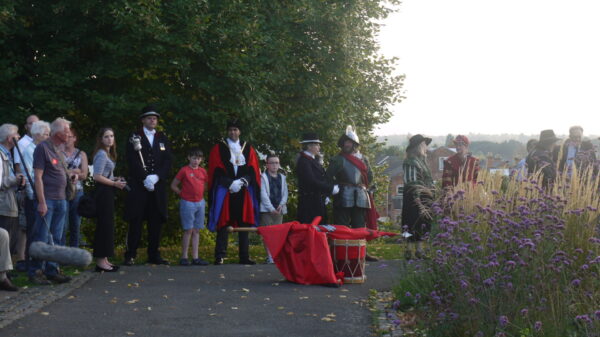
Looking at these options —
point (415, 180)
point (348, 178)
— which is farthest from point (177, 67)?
point (415, 180)

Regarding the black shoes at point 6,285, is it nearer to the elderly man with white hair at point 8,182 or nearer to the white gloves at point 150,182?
the elderly man with white hair at point 8,182

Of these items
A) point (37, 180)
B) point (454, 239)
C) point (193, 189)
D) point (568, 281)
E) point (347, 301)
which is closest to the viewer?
point (568, 281)

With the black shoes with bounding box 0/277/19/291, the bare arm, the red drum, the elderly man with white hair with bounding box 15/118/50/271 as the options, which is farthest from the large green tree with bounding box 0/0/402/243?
the black shoes with bounding box 0/277/19/291

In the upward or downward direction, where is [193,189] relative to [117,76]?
downward

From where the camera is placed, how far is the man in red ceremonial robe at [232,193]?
1240 cm

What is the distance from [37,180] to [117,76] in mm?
5712

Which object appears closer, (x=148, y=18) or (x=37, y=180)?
(x=37, y=180)

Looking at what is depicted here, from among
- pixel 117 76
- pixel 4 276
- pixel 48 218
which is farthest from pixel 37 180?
pixel 117 76

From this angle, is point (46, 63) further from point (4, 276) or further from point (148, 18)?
point (4, 276)

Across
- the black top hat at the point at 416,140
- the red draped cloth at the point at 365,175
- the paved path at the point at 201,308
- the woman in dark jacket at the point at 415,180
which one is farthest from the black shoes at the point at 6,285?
the black top hat at the point at 416,140

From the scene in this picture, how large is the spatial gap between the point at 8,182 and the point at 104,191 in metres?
1.53

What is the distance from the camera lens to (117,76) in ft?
48.4

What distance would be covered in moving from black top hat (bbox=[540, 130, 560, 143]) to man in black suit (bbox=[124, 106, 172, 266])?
600 centimetres

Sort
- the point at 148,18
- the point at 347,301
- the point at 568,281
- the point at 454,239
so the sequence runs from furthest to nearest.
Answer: the point at 148,18 → the point at 347,301 → the point at 454,239 → the point at 568,281
